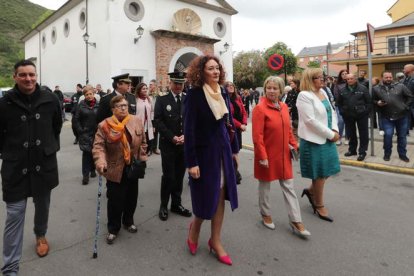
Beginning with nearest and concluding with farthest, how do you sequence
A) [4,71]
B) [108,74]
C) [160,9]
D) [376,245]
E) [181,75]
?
1. [376,245]
2. [181,75]
3. [108,74]
4. [160,9]
5. [4,71]

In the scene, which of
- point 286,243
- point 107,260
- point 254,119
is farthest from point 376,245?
point 107,260

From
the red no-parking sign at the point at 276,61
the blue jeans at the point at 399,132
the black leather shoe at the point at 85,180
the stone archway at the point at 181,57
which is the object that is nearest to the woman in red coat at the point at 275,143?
the black leather shoe at the point at 85,180

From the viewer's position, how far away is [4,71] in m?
51.6

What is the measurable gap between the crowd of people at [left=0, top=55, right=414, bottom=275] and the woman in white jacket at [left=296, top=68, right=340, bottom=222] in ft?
0.04

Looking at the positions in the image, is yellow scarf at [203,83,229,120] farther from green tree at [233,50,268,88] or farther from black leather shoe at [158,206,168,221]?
green tree at [233,50,268,88]

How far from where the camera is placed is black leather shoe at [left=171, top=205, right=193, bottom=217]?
438cm

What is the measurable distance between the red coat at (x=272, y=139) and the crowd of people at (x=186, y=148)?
0.01m

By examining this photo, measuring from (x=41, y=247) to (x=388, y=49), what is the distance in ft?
103

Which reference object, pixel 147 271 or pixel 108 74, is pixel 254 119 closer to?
pixel 147 271

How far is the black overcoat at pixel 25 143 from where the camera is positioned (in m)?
2.86

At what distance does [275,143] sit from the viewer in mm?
3787

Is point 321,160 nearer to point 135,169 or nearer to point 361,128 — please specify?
point 135,169

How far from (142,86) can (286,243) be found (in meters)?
4.57

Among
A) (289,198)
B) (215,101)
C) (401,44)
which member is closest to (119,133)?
(215,101)
